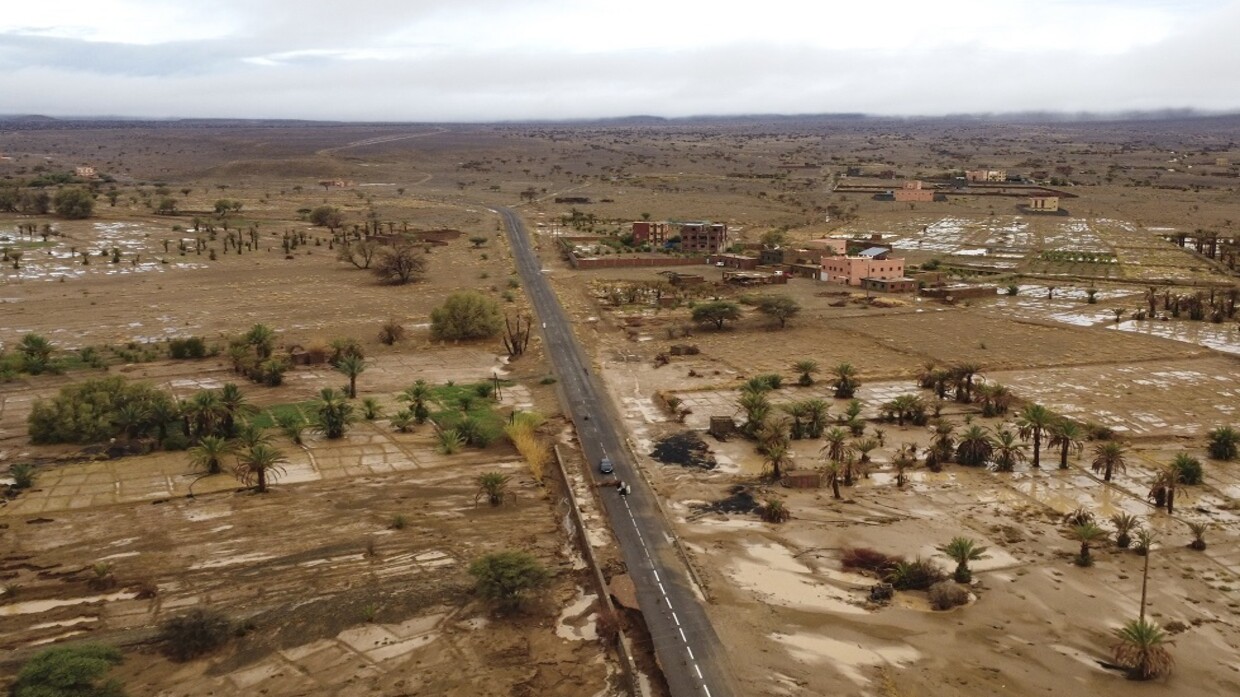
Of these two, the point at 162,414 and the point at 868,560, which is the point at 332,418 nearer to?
the point at 162,414

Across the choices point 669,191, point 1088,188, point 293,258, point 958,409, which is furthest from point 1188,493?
point 1088,188

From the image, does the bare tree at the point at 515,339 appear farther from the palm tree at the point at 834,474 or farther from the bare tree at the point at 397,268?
the palm tree at the point at 834,474

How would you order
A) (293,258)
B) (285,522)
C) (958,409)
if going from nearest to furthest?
(285,522), (958,409), (293,258)

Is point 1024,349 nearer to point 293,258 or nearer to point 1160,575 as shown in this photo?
point 1160,575

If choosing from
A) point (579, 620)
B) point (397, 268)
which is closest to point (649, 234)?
point (397, 268)

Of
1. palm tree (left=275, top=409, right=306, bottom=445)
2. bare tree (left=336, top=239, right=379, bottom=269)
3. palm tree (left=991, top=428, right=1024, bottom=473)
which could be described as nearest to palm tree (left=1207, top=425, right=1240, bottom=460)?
palm tree (left=991, top=428, right=1024, bottom=473)

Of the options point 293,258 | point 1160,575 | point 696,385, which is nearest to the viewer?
point 1160,575

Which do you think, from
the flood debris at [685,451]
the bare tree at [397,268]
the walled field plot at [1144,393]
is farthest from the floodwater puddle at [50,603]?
the bare tree at [397,268]
